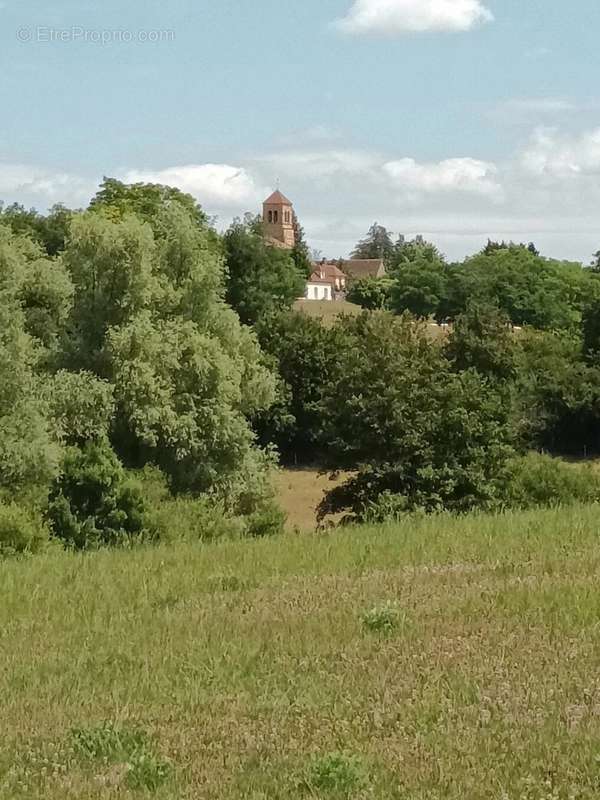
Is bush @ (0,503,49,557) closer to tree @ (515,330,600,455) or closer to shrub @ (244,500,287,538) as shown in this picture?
shrub @ (244,500,287,538)

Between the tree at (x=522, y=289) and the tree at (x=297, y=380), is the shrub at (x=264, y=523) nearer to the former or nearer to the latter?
the tree at (x=297, y=380)

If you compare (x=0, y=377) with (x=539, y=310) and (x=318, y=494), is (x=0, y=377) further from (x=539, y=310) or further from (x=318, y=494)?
(x=539, y=310)

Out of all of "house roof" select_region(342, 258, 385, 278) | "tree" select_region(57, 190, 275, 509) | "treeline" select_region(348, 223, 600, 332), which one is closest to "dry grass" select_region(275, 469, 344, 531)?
"tree" select_region(57, 190, 275, 509)

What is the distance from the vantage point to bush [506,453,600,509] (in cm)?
3108

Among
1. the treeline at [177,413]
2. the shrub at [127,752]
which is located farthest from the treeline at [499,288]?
the shrub at [127,752]

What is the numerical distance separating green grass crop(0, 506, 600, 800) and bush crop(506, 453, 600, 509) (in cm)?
1882

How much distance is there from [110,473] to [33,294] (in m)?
→ 12.9

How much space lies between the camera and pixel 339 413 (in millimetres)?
33594

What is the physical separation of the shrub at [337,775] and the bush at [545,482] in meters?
25.4

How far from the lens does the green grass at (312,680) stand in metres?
5.65

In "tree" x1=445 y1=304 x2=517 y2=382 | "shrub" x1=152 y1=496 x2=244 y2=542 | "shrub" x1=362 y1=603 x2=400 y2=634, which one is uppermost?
"tree" x1=445 y1=304 x2=517 y2=382

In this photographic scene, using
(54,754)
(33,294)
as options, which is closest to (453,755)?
(54,754)

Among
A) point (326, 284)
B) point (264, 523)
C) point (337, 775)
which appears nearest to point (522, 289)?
point (326, 284)

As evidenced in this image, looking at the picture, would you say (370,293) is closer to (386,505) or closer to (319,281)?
(319,281)
